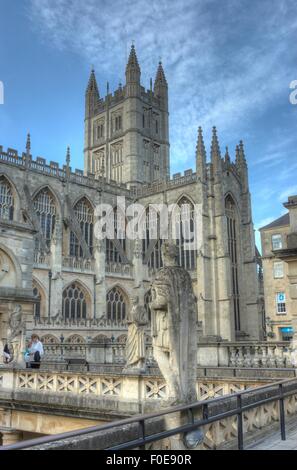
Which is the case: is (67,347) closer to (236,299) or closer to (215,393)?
(215,393)

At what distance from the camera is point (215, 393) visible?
9.09 metres

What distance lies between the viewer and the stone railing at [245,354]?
47.2ft

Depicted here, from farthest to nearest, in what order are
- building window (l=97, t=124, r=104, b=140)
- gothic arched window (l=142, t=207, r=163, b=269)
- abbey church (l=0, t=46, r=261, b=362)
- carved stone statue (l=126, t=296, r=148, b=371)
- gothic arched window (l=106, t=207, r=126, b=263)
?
building window (l=97, t=124, r=104, b=140)
gothic arched window (l=142, t=207, r=163, b=269)
gothic arched window (l=106, t=207, r=126, b=263)
abbey church (l=0, t=46, r=261, b=362)
carved stone statue (l=126, t=296, r=148, b=371)

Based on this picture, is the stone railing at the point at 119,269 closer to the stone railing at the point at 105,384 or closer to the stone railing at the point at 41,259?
the stone railing at the point at 41,259

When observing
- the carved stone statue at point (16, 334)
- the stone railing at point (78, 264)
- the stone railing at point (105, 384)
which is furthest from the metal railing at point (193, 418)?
the stone railing at point (78, 264)

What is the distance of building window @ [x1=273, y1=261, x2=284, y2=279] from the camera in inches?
1425

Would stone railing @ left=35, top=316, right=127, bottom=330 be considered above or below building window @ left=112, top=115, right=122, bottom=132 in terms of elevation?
below

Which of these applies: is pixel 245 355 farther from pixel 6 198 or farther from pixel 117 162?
pixel 117 162

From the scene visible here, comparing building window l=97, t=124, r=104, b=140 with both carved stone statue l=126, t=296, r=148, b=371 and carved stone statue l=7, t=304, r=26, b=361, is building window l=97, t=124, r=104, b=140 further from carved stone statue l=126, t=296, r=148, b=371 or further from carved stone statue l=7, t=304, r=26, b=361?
carved stone statue l=126, t=296, r=148, b=371

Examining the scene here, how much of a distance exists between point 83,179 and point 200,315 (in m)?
17.0

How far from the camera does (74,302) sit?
37.9 meters

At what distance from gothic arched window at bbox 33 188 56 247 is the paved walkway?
3560cm

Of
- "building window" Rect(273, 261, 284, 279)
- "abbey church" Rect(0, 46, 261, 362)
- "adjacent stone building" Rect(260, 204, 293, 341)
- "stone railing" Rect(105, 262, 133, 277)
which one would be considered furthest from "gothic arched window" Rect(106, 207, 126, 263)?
"building window" Rect(273, 261, 284, 279)

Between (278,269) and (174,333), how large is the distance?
105ft
